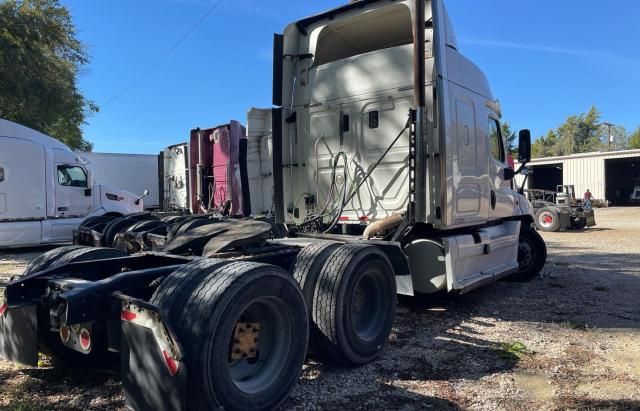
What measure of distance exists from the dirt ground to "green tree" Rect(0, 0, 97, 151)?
14547mm

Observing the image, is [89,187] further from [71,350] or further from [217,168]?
[71,350]

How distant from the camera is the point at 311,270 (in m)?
4.28

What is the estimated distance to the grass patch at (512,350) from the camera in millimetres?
4523

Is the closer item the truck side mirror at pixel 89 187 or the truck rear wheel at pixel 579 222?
the truck side mirror at pixel 89 187

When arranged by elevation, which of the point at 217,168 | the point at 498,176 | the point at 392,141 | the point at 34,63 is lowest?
the point at 498,176

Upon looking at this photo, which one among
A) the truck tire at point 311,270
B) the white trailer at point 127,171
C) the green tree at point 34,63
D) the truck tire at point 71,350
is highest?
the green tree at point 34,63

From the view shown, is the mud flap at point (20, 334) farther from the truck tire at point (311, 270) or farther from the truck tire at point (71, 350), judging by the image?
the truck tire at point (311, 270)

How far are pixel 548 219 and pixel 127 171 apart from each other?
18.3 metres

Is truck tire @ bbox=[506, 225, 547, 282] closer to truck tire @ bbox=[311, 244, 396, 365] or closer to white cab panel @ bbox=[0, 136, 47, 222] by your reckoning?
truck tire @ bbox=[311, 244, 396, 365]

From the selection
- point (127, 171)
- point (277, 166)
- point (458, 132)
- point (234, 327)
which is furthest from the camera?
point (127, 171)

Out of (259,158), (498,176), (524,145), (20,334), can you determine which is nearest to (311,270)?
(20,334)

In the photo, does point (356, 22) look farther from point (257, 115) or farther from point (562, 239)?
point (562, 239)

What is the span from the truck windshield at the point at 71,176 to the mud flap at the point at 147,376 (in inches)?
482

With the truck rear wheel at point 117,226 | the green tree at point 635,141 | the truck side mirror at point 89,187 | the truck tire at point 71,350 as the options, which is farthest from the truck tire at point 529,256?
the green tree at point 635,141
